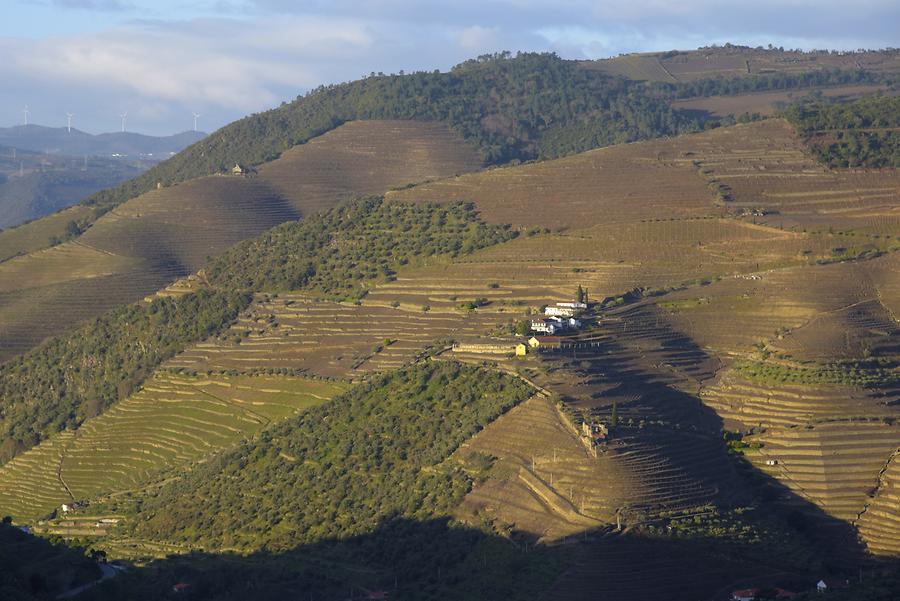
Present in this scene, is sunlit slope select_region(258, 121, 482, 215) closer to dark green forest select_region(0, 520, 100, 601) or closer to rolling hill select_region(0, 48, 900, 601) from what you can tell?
rolling hill select_region(0, 48, 900, 601)

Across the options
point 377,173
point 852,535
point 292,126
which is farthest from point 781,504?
point 292,126

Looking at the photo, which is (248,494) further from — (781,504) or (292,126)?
(292,126)

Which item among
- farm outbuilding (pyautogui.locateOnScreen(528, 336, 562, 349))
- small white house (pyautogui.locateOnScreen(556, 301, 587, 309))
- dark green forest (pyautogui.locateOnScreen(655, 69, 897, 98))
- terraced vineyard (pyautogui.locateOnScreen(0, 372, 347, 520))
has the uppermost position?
dark green forest (pyautogui.locateOnScreen(655, 69, 897, 98))

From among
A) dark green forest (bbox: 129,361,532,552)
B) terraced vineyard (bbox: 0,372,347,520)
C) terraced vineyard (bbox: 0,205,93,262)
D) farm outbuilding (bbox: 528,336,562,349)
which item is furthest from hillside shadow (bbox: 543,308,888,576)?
terraced vineyard (bbox: 0,205,93,262)

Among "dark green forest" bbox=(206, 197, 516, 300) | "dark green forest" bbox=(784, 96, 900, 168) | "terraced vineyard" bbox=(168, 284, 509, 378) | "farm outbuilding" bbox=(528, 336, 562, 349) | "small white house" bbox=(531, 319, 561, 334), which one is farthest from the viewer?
"dark green forest" bbox=(784, 96, 900, 168)

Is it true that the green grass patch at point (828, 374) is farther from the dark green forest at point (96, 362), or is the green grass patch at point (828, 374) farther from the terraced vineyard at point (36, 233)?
the terraced vineyard at point (36, 233)

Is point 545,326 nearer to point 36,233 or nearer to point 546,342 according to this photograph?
point 546,342

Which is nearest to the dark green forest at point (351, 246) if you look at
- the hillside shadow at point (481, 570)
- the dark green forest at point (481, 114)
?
the hillside shadow at point (481, 570)

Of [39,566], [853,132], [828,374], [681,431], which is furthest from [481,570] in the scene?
[853,132]
